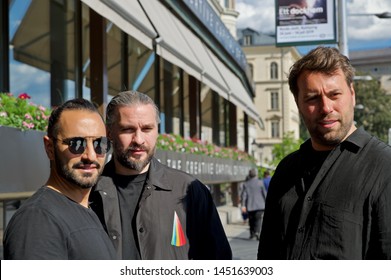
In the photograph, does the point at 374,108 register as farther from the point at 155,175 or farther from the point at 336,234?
the point at 336,234

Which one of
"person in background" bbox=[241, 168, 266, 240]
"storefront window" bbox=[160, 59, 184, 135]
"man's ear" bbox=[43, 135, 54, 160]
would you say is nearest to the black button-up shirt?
"man's ear" bbox=[43, 135, 54, 160]

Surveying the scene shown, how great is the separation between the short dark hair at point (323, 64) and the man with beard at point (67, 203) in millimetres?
763

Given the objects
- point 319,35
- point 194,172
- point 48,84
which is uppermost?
point 319,35

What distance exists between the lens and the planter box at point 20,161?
23.2 feet

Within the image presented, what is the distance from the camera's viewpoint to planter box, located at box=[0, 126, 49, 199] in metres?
7.06

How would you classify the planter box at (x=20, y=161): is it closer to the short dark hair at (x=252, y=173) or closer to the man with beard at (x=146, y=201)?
the man with beard at (x=146, y=201)

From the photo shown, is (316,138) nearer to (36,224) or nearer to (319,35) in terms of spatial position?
(36,224)

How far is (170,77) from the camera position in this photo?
68.5 ft

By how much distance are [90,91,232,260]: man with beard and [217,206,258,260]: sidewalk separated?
29.0 ft

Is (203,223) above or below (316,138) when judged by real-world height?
below

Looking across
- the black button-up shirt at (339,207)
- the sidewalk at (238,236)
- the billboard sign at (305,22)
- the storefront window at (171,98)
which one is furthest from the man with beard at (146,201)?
the storefront window at (171,98)

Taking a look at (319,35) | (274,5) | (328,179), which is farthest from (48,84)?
(328,179)

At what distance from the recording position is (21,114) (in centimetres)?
773

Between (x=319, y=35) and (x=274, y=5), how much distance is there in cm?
119
